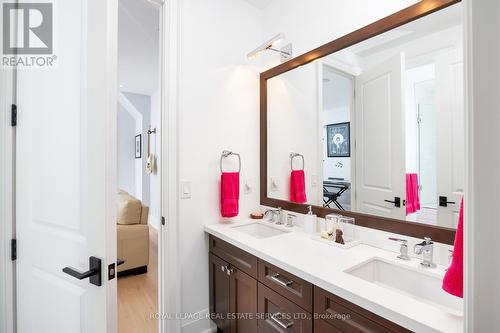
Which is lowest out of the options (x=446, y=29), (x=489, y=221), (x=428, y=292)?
(x=428, y=292)

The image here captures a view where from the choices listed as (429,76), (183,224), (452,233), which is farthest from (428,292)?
(183,224)

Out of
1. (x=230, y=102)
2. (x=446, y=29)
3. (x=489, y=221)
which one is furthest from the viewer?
(x=230, y=102)

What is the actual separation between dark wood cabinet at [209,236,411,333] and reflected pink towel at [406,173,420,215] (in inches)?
26.6

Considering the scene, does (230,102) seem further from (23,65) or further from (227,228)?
(23,65)

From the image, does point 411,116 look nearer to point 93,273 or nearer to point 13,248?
point 93,273

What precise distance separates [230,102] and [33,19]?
1.26 meters

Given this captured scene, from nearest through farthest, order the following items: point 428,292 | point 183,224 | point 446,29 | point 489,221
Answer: point 489,221 < point 428,292 < point 446,29 < point 183,224

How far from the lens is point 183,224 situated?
1774mm

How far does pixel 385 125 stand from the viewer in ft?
4.75

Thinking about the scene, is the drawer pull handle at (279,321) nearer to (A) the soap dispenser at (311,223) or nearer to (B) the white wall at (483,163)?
(A) the soap dispenser at (311,223)

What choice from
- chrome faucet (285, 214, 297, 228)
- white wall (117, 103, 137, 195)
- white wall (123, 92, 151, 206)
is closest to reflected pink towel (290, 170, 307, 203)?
chrome faucet (285, 214, 297, 228)

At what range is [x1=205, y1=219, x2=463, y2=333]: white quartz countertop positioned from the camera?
2.53ft

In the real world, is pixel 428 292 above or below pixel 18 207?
below

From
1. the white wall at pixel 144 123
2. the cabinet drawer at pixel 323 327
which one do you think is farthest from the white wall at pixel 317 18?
the white wall at pixel 144 123
